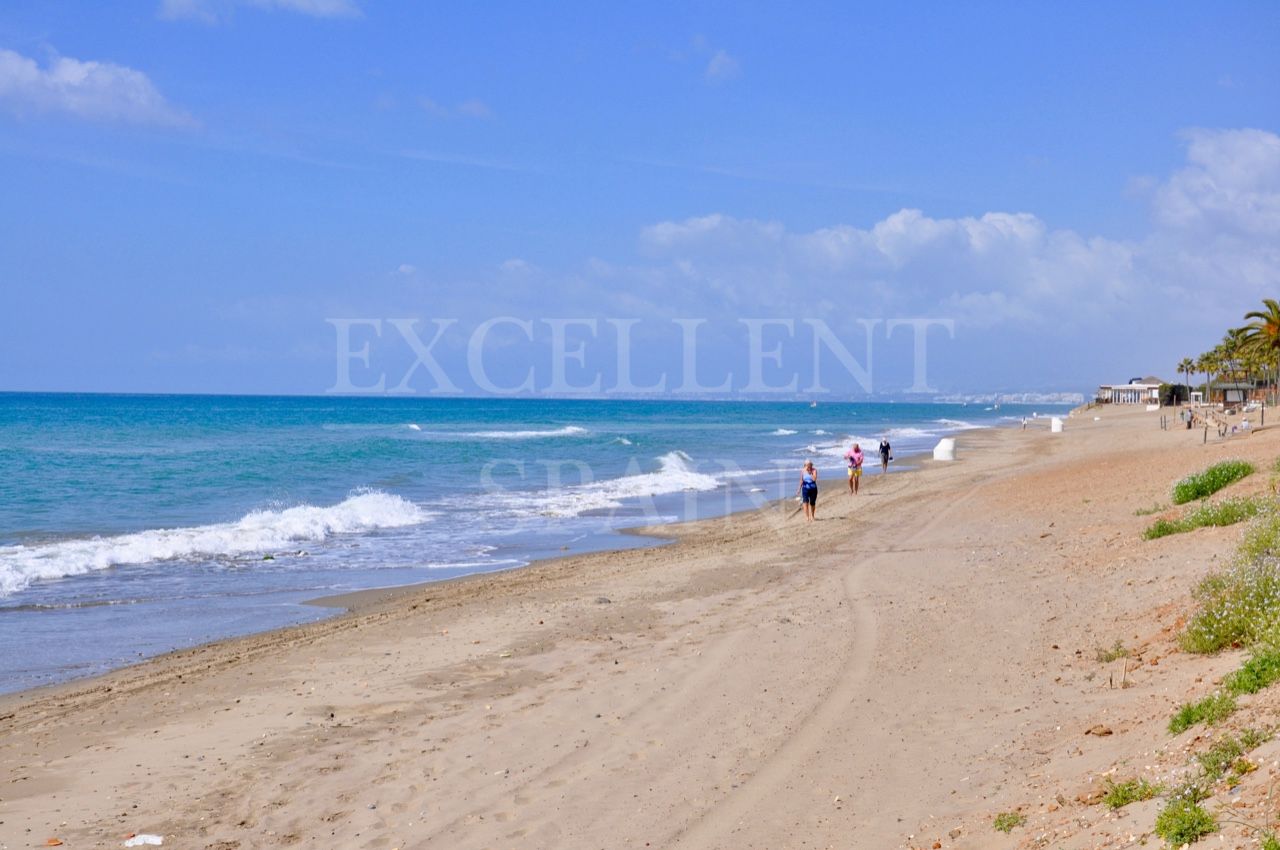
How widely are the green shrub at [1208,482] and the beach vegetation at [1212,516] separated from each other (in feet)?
7.20

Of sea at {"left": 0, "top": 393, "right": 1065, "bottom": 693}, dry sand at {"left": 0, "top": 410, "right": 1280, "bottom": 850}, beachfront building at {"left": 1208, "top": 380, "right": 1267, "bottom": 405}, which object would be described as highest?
beachfront building at {"left": 1208, "top": 380, "right": 1267, "bottom": 405}

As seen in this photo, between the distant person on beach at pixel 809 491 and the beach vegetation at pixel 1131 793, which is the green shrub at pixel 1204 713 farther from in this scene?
the distant person on beach at pixel 809 491

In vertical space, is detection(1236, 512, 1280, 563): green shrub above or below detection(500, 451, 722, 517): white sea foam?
above

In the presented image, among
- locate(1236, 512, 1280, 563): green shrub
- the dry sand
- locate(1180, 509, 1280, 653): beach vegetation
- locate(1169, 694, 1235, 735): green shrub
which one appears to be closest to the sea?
the dry sand

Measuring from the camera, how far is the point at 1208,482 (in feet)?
50.8

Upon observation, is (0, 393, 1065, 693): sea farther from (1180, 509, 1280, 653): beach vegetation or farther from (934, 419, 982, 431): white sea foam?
(934, 419, 982, 431): white sea foam

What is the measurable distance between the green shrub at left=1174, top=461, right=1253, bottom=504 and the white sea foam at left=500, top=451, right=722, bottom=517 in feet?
46.1

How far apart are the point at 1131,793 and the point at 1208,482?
12.2m

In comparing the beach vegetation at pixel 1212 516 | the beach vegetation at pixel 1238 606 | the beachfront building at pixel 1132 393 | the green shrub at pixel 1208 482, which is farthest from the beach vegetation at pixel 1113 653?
the beachfront building at pixel 1132 393

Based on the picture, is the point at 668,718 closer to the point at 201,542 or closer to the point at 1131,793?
the point at 1131,793

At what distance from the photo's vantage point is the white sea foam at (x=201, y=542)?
57.1 feet

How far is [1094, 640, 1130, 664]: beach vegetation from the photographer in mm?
8344

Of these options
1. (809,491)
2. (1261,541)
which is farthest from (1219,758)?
(809,491)

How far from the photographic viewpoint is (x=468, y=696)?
9.00m
